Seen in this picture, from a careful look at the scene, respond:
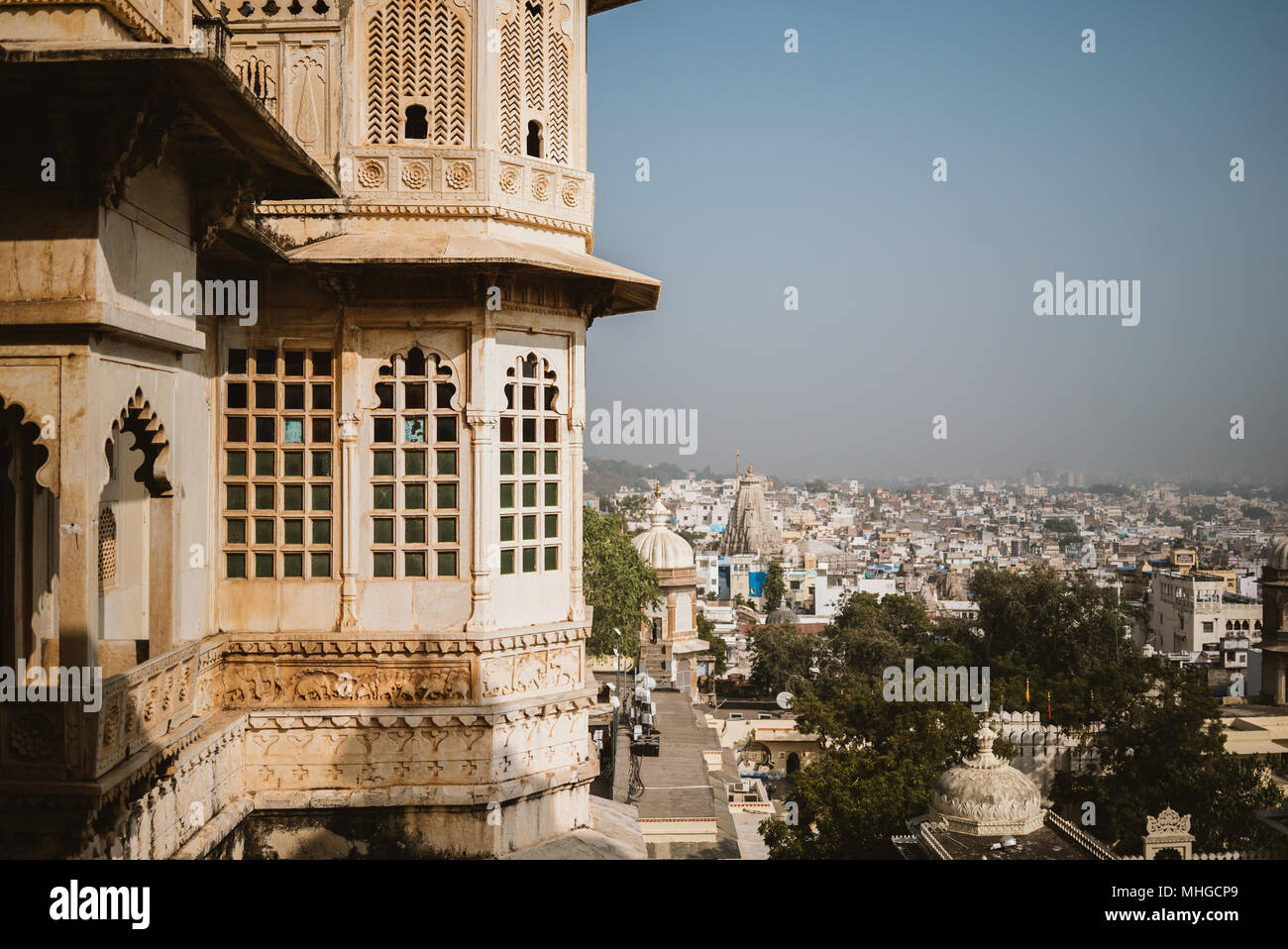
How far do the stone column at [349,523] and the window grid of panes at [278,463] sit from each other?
11 cm

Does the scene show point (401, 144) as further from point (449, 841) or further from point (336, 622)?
point (449, 841)

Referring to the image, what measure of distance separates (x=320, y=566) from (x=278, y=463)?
0.91 meters

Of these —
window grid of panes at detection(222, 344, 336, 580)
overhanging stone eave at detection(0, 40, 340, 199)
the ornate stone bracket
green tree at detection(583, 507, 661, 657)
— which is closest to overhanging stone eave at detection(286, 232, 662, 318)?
window grid of panes at detection(222, 344, 336, 580)

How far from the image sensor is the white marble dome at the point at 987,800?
79.4 feet

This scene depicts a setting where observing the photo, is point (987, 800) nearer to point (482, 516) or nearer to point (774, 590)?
point (482, 516)

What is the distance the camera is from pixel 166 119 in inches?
239

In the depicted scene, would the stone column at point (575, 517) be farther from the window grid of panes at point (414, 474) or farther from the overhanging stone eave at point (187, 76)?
the overhanging stone eave at point (187, 76)

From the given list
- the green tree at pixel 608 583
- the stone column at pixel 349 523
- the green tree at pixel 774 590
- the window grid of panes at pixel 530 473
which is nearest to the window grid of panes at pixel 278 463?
the stone column at pixel 349 523

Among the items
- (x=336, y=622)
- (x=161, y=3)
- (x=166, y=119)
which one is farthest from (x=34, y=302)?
(x=336, y=622)

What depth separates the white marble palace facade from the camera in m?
7.95

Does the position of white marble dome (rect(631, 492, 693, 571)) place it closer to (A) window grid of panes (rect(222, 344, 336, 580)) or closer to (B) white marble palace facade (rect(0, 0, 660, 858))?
(B) white marble palace facade (rect(0, 0, 660, 858))

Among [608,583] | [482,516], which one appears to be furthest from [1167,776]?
[482,516]

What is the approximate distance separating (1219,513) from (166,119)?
4379 cm

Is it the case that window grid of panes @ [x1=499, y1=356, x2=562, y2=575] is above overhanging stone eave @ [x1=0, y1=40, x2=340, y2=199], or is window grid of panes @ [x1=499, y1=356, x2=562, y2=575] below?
below
